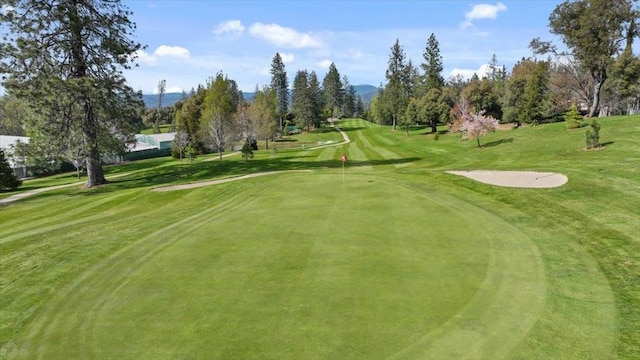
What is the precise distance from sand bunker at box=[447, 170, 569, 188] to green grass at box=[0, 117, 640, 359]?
91 cm

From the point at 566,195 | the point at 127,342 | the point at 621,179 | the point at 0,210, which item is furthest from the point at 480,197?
the point at 0,210

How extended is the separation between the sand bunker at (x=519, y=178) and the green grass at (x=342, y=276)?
91cm

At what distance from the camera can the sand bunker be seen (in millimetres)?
22297

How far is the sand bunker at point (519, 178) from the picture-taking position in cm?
2230

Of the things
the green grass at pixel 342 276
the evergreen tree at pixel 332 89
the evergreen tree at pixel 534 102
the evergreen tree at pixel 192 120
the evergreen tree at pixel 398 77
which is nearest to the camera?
the green grass at pixel 342 276

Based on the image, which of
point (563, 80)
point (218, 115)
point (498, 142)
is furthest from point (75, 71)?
point (563, 80)

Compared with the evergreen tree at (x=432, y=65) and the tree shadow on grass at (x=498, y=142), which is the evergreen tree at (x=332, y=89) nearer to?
the evergreen tree at (x=432, y=65)

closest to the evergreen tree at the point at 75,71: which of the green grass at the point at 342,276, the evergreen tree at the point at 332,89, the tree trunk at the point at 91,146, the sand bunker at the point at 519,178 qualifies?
the tree trunk at the point at 91,146

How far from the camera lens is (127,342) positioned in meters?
8.22

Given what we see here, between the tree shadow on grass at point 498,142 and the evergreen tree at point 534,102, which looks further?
the evergreen tree at point 534,102

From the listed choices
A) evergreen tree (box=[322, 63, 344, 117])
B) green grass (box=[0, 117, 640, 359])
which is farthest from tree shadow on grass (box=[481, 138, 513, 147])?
evergreen tree (box=[322, 63, 344, 117])

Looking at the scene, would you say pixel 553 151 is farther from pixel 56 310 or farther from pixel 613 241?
pixel 56 310

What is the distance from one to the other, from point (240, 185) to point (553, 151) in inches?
1015

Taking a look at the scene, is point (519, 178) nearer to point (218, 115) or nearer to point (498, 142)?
point (498, 142)
